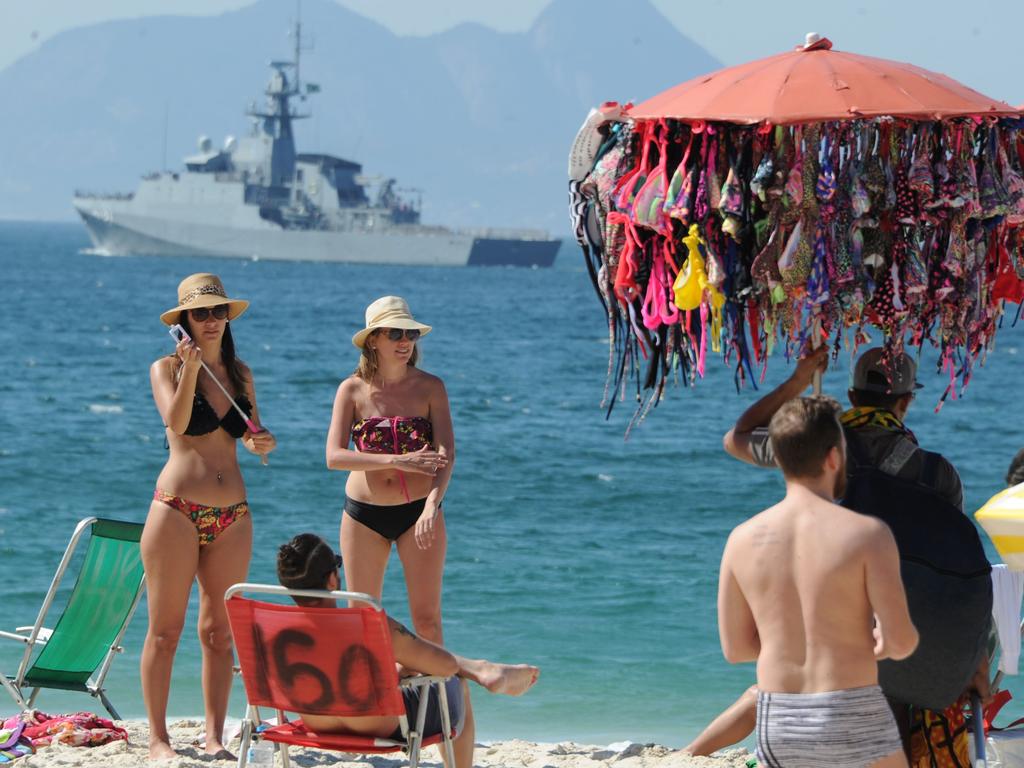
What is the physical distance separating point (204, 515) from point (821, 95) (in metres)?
2.21

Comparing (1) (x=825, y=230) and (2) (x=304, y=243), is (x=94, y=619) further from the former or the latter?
(2) (x=304, y=243)

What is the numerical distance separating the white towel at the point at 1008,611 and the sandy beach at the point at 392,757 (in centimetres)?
99

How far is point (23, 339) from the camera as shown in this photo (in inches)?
1501

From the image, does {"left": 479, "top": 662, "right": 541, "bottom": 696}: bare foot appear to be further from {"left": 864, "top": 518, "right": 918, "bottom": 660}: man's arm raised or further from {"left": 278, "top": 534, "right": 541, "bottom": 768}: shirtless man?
{"left": 864, "top": 518, "right": 918, "bottom": 660}: man's arm raised

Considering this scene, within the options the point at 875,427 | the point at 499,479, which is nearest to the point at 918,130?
the point at 875,427

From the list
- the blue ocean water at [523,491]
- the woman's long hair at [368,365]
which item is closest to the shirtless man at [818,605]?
the woman's long hair at [368,365]

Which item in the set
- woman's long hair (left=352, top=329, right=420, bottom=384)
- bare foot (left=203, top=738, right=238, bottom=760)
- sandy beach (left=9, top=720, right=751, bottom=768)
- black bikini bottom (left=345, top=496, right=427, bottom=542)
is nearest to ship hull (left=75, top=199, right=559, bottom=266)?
sandy beach (left=9, top=720, right=751, bottom=768)

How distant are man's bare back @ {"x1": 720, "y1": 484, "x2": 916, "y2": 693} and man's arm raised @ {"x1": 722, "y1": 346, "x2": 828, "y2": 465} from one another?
0.56 m

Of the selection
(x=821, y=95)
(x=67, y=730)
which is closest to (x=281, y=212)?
(x=67, y=730)

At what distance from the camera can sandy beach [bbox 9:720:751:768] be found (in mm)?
4539

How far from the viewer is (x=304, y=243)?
8894 cm

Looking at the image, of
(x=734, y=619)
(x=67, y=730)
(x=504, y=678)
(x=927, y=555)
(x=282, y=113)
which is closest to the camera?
(x=734, y=619)

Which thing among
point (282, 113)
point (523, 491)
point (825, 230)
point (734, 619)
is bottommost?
point (523, 491)

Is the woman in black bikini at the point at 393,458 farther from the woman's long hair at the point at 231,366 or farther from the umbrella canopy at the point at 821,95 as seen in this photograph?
the umbrella canopy at the point at 821,95
